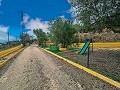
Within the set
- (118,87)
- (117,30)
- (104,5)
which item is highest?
(104,5)

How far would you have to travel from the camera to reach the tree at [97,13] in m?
24.8

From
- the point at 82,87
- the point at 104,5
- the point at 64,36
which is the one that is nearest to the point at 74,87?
the point at 82,87

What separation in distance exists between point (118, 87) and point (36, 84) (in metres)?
3.11

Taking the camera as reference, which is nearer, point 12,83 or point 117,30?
point 12,83

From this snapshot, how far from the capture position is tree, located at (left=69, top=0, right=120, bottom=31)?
81.5ft

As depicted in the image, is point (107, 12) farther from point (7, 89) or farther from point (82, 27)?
point (7, 89)

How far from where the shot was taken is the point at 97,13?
2577 cm

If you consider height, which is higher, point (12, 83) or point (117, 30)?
point (117, 30)

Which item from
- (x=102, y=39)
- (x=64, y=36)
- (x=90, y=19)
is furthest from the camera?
(x=102, y=39)

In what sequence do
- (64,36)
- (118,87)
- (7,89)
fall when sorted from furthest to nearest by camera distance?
(64,36), (118,87), (7,89)

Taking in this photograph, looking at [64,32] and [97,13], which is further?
[64,32]

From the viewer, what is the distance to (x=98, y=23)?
86.6ft

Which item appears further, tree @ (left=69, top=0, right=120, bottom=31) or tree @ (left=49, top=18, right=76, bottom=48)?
tree @ (left=49, top=18, right=76, bottom=48)

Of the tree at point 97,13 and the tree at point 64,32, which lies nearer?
the tree at point 97,13
